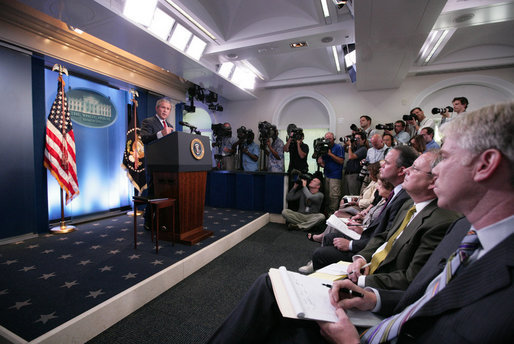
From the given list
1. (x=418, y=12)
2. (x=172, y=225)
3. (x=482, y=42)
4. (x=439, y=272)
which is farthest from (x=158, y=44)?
(x=482, y=42)

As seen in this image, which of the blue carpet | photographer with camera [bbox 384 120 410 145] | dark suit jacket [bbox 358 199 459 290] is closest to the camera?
dark suit jacket [bbox 358 199 459 290]

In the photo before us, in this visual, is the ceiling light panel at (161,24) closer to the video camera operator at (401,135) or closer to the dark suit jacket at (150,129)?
the dark suit jacket at (150,129)

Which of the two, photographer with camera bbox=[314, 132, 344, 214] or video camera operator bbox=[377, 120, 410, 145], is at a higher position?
video camera operator bbox=[377, 120, 410, 145]

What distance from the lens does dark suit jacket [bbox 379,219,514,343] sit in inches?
18.9

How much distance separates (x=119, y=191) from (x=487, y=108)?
16.7 ft

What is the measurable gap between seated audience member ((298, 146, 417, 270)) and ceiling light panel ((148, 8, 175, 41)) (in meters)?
3.14

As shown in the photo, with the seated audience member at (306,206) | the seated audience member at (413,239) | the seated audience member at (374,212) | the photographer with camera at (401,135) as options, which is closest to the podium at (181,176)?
the seated audience member at (374,212)

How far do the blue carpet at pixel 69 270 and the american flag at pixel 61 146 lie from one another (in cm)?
72

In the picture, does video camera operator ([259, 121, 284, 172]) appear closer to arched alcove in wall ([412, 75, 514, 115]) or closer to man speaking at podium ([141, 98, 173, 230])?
man speaking at podium ([141, 98, 173, 230])

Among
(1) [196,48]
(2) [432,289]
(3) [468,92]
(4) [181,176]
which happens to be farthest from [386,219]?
(3) [468,92]

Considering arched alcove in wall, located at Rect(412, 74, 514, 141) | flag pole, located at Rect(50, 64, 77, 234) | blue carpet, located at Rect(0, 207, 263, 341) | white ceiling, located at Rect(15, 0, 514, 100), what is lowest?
blue carpet, located at Rect(0, 207, 263, 341)

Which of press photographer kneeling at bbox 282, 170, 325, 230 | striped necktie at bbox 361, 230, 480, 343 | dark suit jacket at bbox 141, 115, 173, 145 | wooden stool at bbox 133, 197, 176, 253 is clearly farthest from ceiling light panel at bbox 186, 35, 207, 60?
striped necktie at bbox 361, 230, 480, 343

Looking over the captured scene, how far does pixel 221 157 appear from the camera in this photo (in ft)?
18.6

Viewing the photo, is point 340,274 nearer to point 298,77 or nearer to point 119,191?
point 119,191
